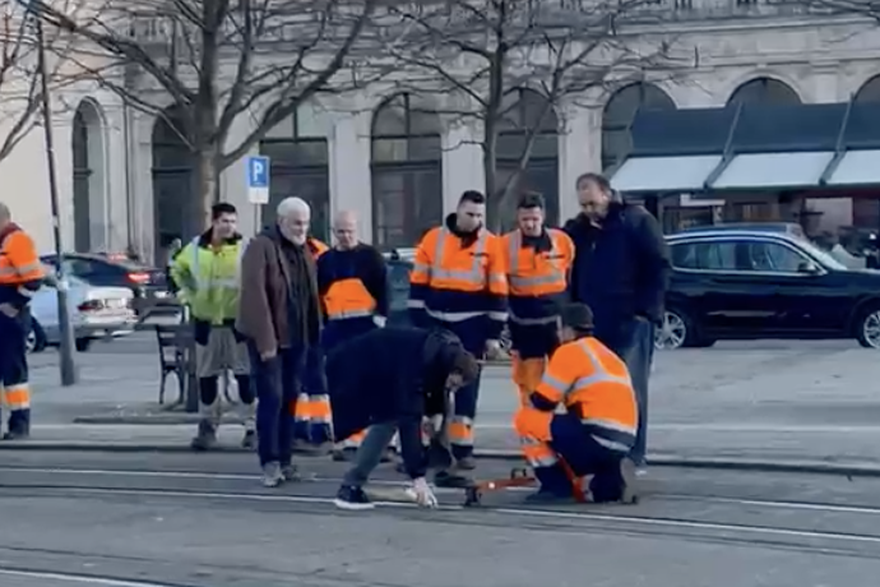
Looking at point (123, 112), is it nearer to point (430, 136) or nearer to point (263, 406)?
point (430, 136)

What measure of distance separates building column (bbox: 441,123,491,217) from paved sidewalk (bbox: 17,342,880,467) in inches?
915

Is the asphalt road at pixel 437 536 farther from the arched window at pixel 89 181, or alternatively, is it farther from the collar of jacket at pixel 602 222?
the arched window at pixel 89 181

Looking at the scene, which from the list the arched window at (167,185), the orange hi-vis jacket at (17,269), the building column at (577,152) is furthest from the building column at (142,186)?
the orange hi-vis jacket at (17,269)

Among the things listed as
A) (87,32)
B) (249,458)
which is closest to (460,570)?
(249,458)

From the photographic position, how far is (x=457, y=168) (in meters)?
50.9

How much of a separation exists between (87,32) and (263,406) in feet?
22.1

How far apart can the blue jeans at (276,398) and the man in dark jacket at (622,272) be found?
2062 millimetres

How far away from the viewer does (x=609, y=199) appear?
13148 millimetres

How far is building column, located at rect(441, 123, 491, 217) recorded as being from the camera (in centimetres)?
5034

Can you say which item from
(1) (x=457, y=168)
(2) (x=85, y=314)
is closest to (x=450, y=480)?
(2) (x=85, y=314)

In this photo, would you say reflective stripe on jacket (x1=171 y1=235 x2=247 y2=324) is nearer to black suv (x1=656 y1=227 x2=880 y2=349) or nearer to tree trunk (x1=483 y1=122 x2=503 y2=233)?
black suv (x1=656 y1=227 x2=880 y2=349)

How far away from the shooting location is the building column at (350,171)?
5194 cm

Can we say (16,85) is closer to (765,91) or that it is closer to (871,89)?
(765,91)

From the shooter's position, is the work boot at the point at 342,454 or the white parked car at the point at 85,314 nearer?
the work boot at the point at 342,454
